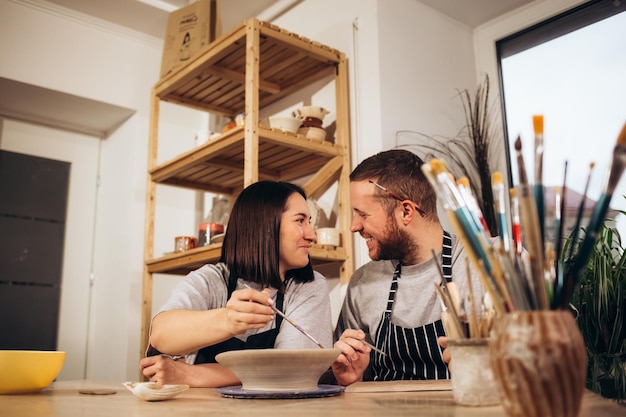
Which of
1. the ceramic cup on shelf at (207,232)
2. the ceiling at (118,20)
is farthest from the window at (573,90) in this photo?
the ceramic cup on shelf at (207,232)

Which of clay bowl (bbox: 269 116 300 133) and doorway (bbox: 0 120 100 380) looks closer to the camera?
clay bowl (bbox: 269 116 300 133)

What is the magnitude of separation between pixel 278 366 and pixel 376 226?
3.00 ft

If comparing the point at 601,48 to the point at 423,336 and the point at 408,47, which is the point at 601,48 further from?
the point at 423,336

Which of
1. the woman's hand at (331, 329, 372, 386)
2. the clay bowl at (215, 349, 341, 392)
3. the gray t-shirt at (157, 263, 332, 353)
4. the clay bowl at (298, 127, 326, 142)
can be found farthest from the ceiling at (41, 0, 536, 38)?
the clay bowl at (215, 349, 341, 392)

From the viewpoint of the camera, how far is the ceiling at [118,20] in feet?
9.98

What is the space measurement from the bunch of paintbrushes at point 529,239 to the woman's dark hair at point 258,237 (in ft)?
3.56

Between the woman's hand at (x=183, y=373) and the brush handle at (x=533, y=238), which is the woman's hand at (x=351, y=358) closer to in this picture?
the woman's hand at (x=183, y=373)

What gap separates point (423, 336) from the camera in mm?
1606

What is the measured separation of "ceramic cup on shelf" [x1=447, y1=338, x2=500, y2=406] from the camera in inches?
31.4

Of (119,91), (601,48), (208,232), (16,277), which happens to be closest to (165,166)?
(208,232)

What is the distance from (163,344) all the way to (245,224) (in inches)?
19.2

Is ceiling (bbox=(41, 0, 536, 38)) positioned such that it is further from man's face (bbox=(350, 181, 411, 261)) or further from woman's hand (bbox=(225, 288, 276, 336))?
woman's hand (bbox=(225, 288, 276, 336))

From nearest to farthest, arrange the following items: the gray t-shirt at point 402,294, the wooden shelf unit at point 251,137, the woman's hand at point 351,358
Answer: the woman's hand at point 351,358, the gray t-shirt at point 402,294, the wooden shelf unit at point 251,137

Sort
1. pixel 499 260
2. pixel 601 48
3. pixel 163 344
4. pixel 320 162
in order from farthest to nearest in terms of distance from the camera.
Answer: pixel 320 162 → pixel 601 48 → pixel 163 344 → pixel 499 260
